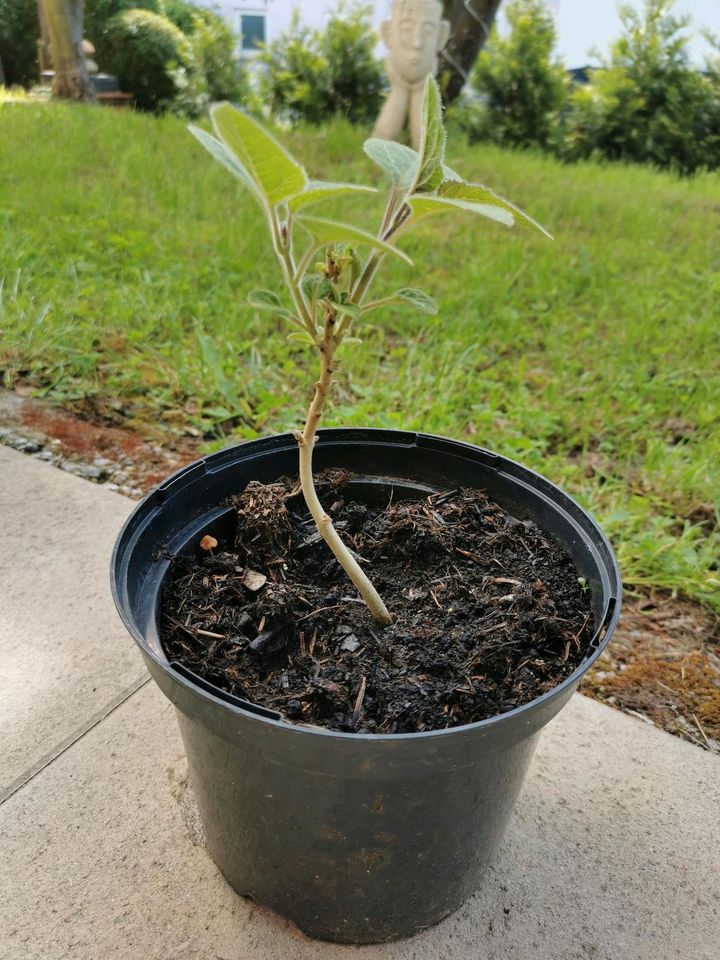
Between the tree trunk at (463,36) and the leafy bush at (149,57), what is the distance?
7.67 ft

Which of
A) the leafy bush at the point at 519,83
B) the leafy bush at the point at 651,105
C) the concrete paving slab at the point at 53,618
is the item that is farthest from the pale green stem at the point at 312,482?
the leafy bush at the point at 651,105

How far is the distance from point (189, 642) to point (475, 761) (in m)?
0.44

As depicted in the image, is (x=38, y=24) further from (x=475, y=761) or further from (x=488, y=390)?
(x=475, y=761)

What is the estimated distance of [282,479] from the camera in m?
1.30

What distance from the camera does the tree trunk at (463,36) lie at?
629cm

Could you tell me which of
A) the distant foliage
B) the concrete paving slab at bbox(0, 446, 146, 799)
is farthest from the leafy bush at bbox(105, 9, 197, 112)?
the concrete paving slab at bbox(0, 446, 146, 799)

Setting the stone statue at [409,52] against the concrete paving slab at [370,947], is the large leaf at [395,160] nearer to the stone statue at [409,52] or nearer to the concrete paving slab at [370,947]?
the concrete paving slab at [370,947]

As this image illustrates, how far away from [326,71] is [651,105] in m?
4.13

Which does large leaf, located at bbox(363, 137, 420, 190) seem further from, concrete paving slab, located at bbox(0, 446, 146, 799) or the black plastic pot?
concrete paving slab, located at bbox(0, 446, 146, 799)

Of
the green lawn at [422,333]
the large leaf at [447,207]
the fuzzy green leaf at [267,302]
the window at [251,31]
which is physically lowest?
the green lawn at [422,333]

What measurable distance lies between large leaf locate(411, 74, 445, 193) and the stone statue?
16.9 ft

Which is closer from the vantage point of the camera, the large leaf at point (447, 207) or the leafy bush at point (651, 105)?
the large leaf at point (447, 207)

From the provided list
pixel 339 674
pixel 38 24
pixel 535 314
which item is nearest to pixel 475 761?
pixel 339 674

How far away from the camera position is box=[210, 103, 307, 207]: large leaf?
2.04 ft
